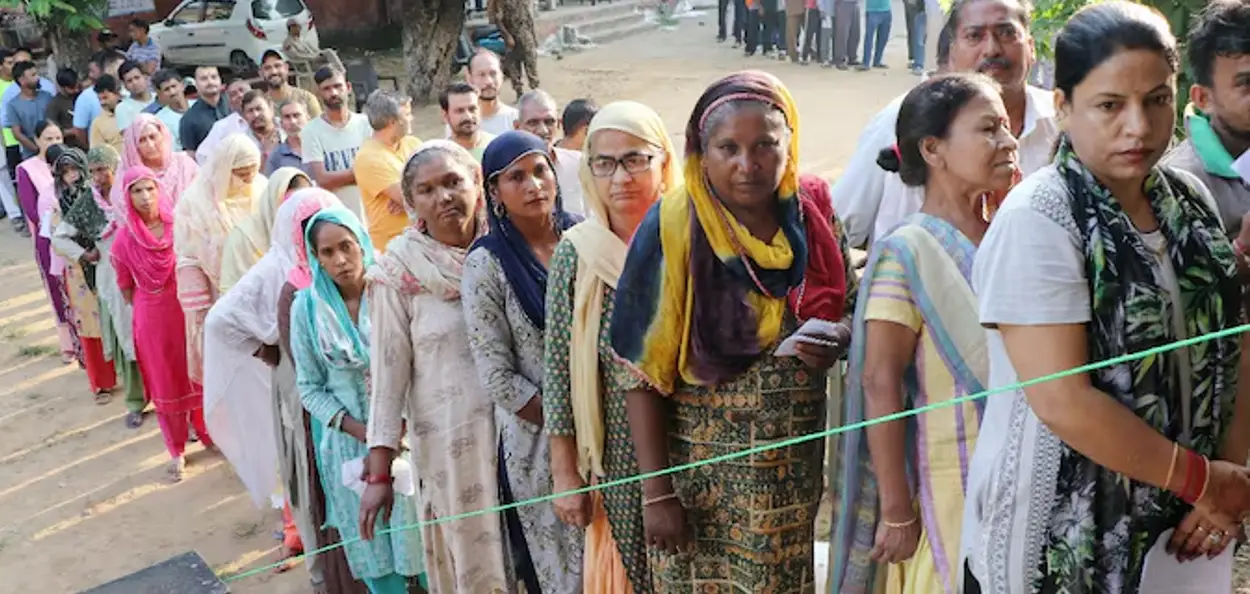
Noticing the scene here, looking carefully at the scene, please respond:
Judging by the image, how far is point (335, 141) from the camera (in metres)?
6.58

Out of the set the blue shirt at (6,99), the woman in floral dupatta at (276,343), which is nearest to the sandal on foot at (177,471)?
the woman in floral dupatta at (276,343)

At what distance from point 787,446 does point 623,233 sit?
0.65m

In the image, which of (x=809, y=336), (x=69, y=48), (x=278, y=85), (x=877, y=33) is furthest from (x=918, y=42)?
(x=809, y=336)

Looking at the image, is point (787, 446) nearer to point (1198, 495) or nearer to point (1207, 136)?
point (1198, 495)

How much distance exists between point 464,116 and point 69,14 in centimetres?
1084

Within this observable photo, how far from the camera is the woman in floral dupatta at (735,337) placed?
2.34 m

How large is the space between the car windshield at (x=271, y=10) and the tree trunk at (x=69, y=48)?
2.78 metres

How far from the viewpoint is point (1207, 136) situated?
102 inches

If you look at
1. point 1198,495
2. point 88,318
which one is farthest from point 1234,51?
point 88,318

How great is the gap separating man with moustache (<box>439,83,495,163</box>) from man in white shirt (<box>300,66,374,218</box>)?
1.14 meters

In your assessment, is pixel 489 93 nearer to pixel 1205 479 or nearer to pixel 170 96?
pixel 170 96

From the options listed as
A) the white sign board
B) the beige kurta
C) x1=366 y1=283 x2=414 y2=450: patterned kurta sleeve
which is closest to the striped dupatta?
the beige kurta

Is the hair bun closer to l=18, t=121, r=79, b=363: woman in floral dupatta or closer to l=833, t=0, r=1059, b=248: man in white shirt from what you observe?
l=833, t=0, r=1059, b=248: man in white shirt

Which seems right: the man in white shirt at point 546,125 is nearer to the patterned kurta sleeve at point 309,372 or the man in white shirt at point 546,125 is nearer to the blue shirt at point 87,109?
the patterned kurta sleeve at point 309,372
